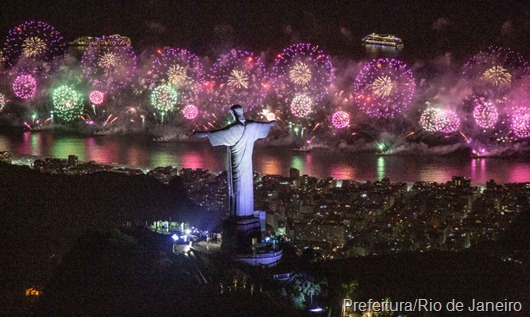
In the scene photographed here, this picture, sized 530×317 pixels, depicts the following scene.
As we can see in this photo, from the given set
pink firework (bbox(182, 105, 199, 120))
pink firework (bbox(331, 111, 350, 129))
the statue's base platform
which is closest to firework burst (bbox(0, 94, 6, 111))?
pink firework (bbox(182, 105, 199, 120))

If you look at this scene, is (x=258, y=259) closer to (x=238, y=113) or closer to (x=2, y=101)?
(x=238, y=113)

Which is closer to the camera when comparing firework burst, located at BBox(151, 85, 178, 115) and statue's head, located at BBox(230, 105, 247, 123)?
statue's head, located at BBox(230, 105, 247, 123)

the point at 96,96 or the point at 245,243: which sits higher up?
the point at 96,96

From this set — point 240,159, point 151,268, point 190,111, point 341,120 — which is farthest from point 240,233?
point 190,111

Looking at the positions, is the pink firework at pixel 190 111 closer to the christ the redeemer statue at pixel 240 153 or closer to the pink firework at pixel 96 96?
the pink firework at pixel 96 96

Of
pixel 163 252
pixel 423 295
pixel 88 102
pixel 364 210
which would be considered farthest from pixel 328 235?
pixel 88 102

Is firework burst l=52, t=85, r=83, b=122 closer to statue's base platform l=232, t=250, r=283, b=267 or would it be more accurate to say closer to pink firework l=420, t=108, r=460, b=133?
pink firework l=420, t=108, r=460, b=133
